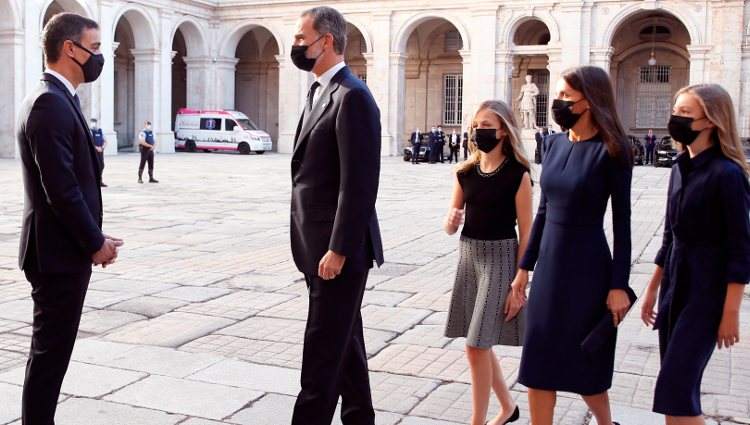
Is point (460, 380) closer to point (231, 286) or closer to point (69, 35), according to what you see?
point (69, 35)

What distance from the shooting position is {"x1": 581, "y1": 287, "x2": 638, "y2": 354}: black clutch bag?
3523 mm

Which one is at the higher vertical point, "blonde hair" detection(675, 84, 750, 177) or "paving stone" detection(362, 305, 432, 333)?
"blonde hair" detection(675, 84, 750, 177)

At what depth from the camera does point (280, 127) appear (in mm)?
39312

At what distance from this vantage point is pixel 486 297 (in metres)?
4.14

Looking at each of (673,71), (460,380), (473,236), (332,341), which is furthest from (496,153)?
(673,71)

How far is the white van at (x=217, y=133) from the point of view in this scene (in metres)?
37.3

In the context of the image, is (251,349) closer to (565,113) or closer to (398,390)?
(398,390)

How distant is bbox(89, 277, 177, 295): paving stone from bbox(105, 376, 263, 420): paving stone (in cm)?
286

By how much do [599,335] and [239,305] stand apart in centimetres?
425

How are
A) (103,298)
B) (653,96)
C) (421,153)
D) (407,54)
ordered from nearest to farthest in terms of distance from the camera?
(103,298)
(421,153)
(653,96)
(407,54)

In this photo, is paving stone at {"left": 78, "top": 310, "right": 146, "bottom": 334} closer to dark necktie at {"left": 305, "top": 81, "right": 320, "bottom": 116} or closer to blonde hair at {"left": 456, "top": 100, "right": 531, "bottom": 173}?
dark necktie at {"left": 305, "top": 81, "right": 320, "bottom": 116}

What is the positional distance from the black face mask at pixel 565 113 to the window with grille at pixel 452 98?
3732cm

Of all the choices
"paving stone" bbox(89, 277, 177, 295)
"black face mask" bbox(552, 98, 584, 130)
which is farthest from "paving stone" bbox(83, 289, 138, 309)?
"black face mask" bbox(552, 98, 584, 130)

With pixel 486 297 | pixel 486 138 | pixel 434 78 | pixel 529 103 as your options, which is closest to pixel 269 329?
pixel 486 297
